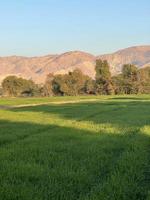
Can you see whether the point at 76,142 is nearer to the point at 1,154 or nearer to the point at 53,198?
the point at 1,154

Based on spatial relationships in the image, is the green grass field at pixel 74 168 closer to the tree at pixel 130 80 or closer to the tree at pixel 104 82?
the tree at pixel 104 82

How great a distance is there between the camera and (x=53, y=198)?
987 cm

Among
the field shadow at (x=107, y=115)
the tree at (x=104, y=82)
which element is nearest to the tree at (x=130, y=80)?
the tree at (x=104, y=82)

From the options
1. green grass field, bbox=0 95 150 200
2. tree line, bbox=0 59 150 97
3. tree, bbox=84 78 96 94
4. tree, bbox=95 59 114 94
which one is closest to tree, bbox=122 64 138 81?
tree line, bbox=0 59 150 97

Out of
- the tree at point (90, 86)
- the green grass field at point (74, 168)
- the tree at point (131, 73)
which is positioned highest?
the tree at point (131, 73)

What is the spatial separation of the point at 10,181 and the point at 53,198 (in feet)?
5.76

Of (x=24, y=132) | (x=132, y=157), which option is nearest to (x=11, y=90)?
(x=24, y=132)

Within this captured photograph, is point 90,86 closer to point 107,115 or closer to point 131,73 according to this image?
point 131,73

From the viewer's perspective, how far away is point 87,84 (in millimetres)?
129375

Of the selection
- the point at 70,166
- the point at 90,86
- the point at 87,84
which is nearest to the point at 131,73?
the point at 90,86

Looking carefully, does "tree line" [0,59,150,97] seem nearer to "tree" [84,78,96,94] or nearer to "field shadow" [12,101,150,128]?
"tree" [84,78,96,94]

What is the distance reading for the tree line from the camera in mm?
126256

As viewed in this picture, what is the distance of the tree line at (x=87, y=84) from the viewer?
4971 inches

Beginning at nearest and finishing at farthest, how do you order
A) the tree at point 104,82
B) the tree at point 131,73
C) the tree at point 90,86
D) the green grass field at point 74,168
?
the green grass field at point 74,168, the tree at point 104,82, the tree at point 90,86, the tree at point 131,73
